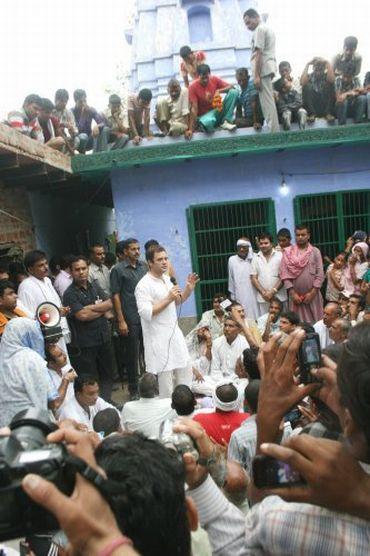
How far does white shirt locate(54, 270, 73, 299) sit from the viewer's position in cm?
627

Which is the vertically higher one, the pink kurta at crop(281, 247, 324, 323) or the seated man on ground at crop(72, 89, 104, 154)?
the seated man on ground at crop(72, 89, 104, 154)

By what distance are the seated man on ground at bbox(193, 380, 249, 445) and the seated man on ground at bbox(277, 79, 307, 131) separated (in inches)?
228

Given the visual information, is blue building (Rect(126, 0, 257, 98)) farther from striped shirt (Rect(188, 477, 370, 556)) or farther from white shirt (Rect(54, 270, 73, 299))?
striped shirt (Rect(188, 477, 370, 556))

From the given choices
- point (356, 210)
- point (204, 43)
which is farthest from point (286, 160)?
point (204, 43)

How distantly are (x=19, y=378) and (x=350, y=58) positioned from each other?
786 centimetres

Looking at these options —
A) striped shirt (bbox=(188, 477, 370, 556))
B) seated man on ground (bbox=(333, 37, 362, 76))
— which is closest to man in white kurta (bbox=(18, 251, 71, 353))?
striped shirt (bbox=(188, 477, 370, 556))

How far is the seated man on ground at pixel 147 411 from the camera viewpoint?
4.00 metres

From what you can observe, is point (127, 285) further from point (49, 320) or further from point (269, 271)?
point (269, 271)

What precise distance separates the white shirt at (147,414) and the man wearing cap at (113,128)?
16.5 ft

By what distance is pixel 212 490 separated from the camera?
1551mm

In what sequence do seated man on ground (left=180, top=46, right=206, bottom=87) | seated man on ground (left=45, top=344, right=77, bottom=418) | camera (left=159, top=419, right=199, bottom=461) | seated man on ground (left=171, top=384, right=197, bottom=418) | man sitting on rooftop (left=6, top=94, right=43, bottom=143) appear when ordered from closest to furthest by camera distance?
camera (left=159, top=419, right=199, bottom=461), seated man on ground (left=171, top=384, right=197, bottom=418), seated man on ground (left=45, top=344, right=77, bottom=418), man sitting on rooftop (left=6, top=94, right=43, bottom=143), seated man on ground (left=180, top=46, right=206, bottom=87)

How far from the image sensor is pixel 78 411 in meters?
4.36

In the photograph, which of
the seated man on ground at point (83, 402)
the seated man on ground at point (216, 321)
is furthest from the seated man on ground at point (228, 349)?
the seated man on ground at point (83, 402)

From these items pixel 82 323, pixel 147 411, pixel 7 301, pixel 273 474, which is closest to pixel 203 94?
pixel 82 323
